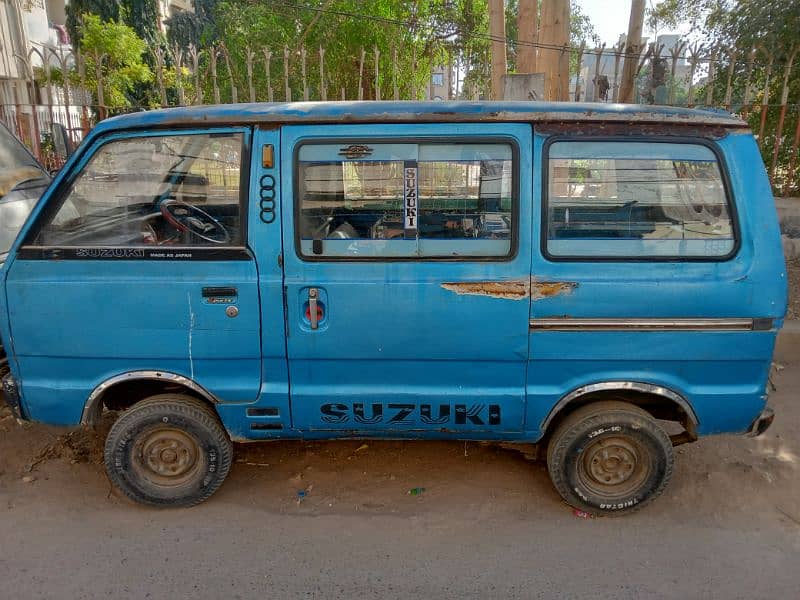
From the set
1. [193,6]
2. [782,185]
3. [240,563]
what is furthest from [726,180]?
[193,6]

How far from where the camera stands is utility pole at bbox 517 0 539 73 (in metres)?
8.34

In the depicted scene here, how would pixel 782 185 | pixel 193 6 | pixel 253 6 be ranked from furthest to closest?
pixel 193 6 → pixel 253 6 → pixel 782 185

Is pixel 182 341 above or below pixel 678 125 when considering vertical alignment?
below

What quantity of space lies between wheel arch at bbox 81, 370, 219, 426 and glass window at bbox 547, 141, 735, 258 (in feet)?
6.10

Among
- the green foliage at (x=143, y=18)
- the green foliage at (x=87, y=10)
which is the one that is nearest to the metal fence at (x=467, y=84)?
the green foliage at (x=87, y=10)

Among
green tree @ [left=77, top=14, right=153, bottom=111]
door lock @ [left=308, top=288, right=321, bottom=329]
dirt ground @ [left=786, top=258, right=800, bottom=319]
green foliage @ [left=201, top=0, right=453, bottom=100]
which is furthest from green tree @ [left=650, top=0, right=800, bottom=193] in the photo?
green tree @ [left=77, top=14, right=153, bottom=111]

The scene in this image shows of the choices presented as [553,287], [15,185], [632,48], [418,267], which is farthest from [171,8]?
[553,287]

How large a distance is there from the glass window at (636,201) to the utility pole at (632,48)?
6139 millimetres

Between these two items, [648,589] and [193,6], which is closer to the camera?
[648,589]

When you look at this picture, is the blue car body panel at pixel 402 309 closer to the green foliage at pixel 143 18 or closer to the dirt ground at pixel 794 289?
the dirt ground at pixel 794 289

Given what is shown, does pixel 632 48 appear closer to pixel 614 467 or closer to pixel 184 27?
pixel 614 467

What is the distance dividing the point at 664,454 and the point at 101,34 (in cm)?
1395

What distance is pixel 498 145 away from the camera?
2.76 m

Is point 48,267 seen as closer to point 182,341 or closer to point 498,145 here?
point 182,341
